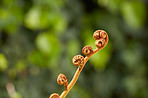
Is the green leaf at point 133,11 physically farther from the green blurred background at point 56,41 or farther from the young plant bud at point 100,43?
the young plant bud at point 100,43

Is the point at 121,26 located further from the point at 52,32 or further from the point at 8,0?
the point at 8,0

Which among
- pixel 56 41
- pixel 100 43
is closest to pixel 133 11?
pixel 56 41

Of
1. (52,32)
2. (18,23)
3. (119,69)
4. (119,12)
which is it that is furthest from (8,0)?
(119,69)

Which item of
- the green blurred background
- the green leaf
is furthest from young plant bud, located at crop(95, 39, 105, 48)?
the green leaf

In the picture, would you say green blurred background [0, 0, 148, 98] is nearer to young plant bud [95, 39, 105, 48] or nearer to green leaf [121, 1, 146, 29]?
green leaf [121, 1, 146, 29]

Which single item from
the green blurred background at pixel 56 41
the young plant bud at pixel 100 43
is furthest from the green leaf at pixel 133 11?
the young plant bud at pixel 100 43

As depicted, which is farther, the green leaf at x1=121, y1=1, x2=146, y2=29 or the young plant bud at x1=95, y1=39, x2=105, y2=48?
the green leaf at x1=121, y1=1, x2=146, y2=29

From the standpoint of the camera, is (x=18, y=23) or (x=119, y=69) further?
(x=119, y=69)

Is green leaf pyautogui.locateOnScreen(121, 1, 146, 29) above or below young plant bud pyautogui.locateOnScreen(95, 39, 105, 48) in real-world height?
below
